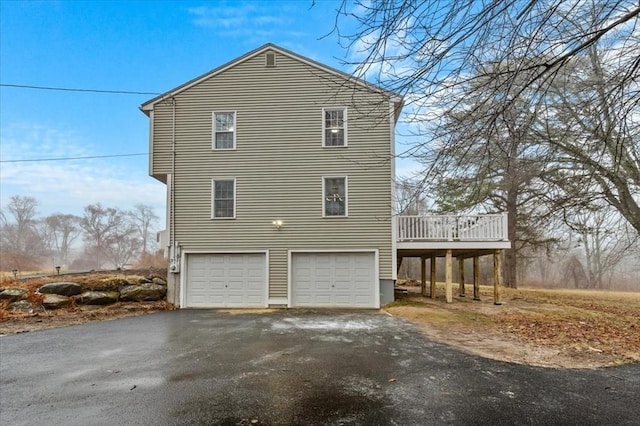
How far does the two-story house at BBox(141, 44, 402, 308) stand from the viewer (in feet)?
40.0

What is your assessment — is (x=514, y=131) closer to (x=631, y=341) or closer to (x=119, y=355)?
(x=631, y=341)

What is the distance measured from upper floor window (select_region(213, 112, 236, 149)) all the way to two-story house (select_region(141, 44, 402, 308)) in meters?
0.04

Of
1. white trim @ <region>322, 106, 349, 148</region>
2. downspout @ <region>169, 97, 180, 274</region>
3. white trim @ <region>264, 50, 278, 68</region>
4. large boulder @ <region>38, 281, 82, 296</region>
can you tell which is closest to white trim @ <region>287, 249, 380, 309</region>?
white trim @ <region>322, 106, 349, 148</region>

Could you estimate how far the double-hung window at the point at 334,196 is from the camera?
487 inches

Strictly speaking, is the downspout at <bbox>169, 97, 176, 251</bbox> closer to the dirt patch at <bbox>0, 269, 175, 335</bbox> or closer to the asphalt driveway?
the dirt patch at <bbox>0, 269, 175, 335</bbox>

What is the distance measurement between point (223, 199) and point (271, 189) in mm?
1738

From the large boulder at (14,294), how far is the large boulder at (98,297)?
1.48m

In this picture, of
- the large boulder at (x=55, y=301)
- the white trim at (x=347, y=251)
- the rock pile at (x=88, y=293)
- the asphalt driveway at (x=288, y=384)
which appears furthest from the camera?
the white trim at (x=347, y=251)

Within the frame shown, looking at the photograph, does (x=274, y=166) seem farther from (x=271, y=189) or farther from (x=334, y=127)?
(x=334, y=127)

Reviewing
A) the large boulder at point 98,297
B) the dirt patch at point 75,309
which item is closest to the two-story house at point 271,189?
the dirt patch at point 75,309

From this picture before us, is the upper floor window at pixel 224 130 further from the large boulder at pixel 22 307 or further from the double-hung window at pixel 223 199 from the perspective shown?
the large boulder at pixel 22 307

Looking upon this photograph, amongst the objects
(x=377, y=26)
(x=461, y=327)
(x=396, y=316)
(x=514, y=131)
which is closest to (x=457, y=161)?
(x=514, y=131)

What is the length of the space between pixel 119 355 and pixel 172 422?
344 centimetres

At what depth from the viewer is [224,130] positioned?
12977 mm
